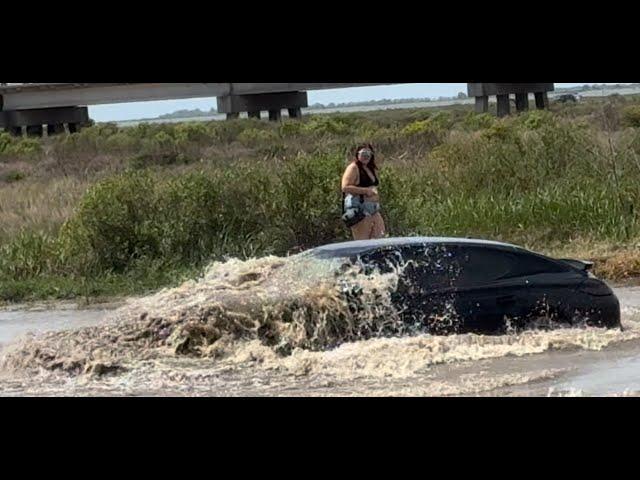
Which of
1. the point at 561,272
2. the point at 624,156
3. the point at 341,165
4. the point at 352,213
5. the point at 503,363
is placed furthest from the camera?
the point at 624,156

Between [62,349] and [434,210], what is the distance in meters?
9.15

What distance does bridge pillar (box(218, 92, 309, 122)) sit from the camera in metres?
48.9

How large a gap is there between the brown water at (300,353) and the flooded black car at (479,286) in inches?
6.0

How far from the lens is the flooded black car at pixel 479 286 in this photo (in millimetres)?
11852

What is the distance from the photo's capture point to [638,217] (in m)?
19.8

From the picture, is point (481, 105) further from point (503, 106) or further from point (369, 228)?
point (369, 228)

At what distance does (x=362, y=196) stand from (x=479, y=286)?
10.9 feet

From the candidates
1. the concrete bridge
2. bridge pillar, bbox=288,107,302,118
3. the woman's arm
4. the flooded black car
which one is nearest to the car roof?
the flooded black car

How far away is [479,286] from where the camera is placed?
11.9 metres

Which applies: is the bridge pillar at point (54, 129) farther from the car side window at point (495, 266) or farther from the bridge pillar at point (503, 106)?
the car side window at point (495, 266)

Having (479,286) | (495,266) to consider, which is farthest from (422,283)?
(495,266)
